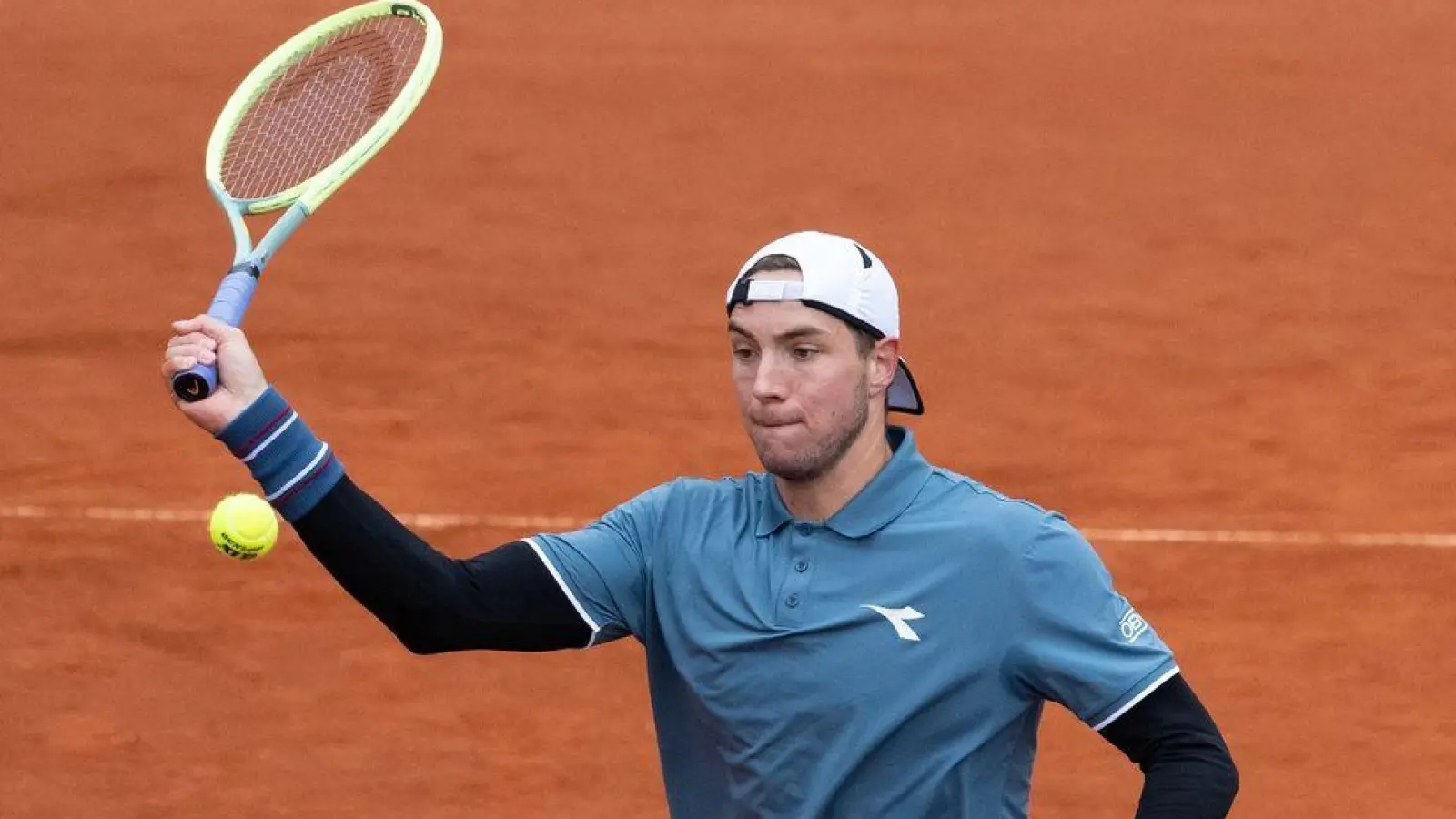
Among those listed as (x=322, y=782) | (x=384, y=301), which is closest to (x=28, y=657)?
(x=322, y=782)

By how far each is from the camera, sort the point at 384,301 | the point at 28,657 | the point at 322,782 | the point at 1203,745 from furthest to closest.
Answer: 1. the point at 384,301
2. the point at 28,657
3. the point at 322,782
4. the point at 1203,745

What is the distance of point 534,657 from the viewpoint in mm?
9055

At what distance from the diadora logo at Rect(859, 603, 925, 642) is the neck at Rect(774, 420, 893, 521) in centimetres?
25

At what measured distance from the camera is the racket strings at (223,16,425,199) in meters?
6.02

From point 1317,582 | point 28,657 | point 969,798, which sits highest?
point 969,798

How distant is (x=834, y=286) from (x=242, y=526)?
4.66ft

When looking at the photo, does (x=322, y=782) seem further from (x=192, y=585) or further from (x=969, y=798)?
(x=969, y=798)

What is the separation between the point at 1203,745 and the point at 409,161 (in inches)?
398

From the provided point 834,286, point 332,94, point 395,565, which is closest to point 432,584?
point 395,565

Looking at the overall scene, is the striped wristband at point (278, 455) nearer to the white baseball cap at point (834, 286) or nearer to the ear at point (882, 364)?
the white baseball cap at point (834, 286)

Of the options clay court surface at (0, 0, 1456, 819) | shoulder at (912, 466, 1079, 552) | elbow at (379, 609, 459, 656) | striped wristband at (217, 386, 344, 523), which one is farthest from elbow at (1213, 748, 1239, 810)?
clay court surface at (0, 0, 1456, 819)

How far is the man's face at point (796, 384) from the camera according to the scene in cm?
412

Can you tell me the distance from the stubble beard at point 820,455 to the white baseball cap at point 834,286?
5.0 inches

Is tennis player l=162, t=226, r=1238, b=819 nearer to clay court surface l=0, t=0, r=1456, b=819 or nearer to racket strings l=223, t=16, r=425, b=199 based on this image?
racket strings l=223, t=16, r=425, b=199
